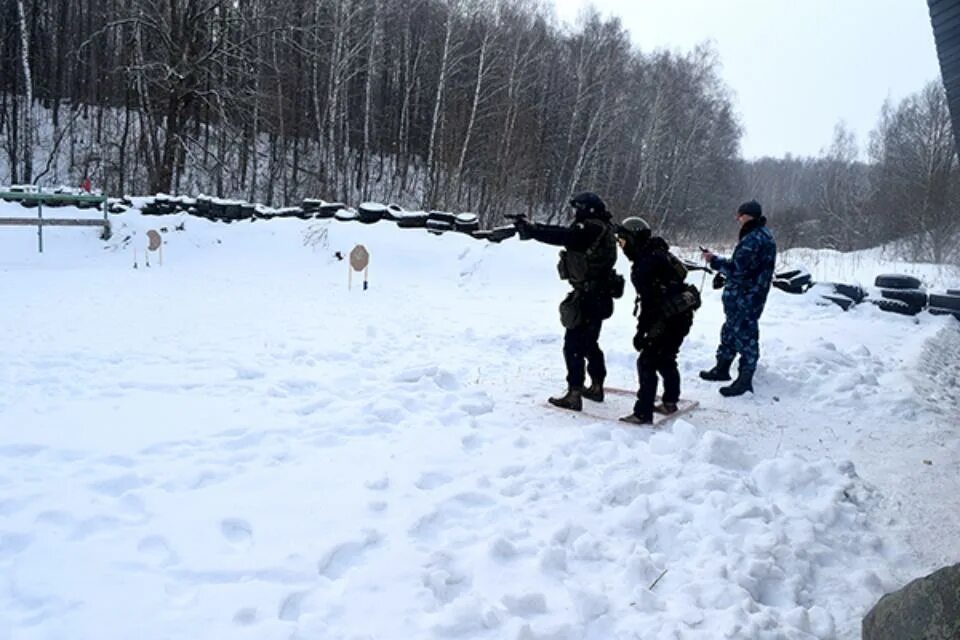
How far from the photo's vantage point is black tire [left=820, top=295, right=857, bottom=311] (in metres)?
12.1

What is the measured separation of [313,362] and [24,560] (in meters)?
3.68

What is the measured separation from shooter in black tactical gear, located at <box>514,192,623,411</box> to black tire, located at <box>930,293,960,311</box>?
9877mm

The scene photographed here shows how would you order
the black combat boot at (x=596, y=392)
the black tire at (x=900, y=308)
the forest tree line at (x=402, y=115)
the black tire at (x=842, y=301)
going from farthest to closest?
the forest tree line at (x=402, y=115) → the black tire at (x=842, y=301) → the black tire at (x=900, y=308) → the black combat boot at (x=596, y=392)

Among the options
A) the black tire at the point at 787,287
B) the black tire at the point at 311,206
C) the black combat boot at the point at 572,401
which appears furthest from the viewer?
the black tire at the point at 311,206

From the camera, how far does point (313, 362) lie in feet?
20.9

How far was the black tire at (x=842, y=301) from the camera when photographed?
1208 cm

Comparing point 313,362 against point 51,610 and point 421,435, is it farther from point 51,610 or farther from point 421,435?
point 51,610

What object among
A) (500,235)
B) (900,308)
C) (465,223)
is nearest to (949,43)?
(900,308)

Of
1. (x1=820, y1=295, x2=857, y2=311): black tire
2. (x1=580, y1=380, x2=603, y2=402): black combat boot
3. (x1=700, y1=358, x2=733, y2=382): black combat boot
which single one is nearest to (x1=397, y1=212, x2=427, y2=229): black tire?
(x1=820, y1=295, x2=857, y2=311): black tire

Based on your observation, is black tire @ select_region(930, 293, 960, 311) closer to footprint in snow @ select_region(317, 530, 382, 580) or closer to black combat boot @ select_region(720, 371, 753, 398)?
black combat boot @ select_region(720, 371, 753, 398)

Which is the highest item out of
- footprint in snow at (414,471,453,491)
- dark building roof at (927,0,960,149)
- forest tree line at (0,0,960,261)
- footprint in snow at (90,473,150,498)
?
forest tree line at (0,0,960,261)

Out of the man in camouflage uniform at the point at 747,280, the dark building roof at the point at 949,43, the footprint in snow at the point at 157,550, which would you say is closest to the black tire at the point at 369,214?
the man in camouflage uniform at the point at 747,280

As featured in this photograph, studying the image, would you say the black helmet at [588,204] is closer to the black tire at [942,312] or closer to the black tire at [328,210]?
the black tire at [942,312]

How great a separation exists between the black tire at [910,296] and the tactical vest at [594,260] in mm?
9495
